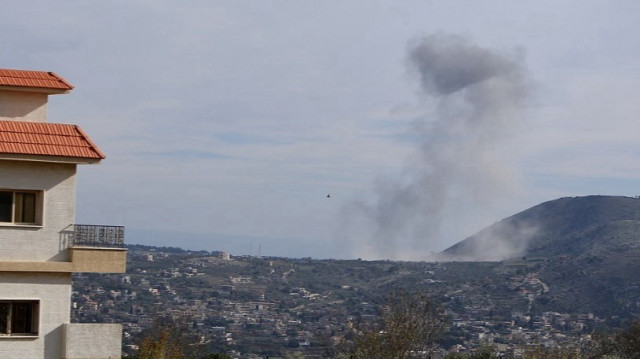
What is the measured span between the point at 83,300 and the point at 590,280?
7609cm

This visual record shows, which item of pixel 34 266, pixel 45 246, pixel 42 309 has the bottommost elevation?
pixel 42 309

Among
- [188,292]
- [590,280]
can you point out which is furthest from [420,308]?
[590,280]

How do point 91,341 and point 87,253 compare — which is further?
point 87,253

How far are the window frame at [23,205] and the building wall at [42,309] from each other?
1.04 m

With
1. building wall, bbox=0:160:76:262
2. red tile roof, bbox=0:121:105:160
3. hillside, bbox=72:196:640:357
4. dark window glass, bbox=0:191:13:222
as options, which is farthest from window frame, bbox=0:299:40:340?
hillside, bbox=72:196:640:357

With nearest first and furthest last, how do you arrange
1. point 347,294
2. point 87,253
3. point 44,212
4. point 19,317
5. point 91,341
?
point 19,317 → point 91,341 → point 44,212 → point 87,253 → point 347,294

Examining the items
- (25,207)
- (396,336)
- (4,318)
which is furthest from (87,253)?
(396,336)

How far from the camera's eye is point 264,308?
13325 centimetres

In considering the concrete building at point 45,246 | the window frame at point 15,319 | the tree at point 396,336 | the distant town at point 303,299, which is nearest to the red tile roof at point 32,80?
the concrete building at point 45,246

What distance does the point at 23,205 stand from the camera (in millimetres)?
22328

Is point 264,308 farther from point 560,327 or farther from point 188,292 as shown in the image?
point 560,327

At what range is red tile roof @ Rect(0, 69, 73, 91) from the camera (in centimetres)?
2295

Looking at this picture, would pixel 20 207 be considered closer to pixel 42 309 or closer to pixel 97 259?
pixel 97 259

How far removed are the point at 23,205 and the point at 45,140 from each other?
1355 millimetres
